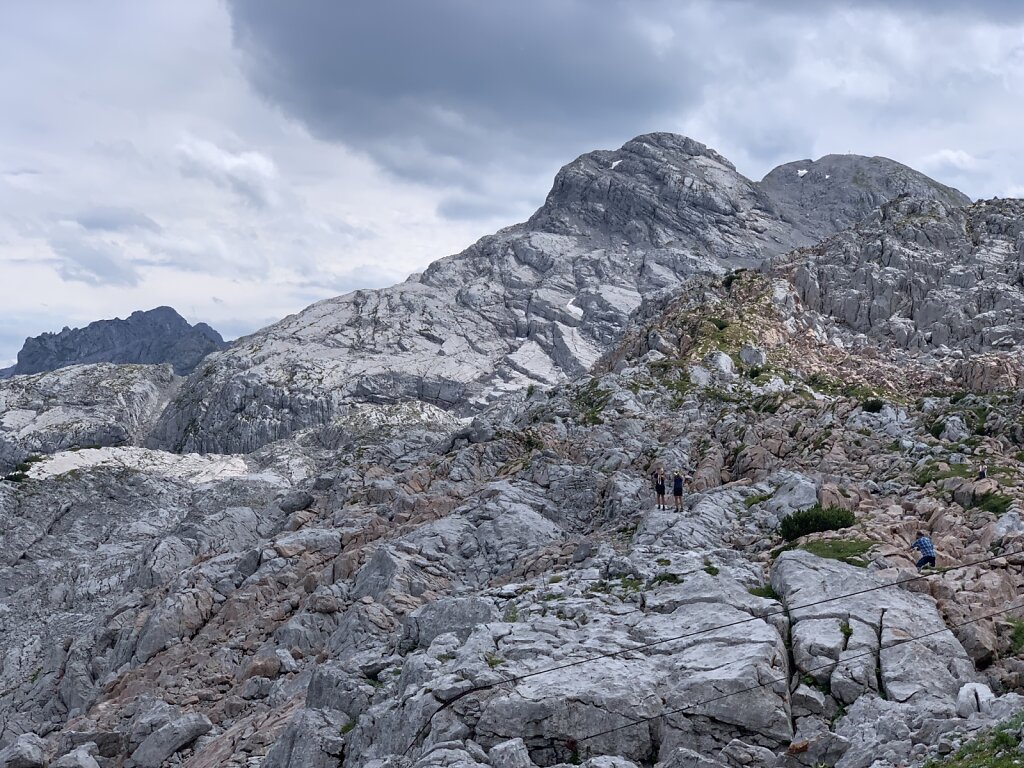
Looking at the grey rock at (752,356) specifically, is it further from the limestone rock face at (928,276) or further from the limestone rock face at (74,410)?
the limestone rock face at (74,410)

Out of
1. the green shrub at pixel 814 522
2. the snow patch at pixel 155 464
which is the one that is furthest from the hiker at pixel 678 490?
the snow patch at pixel 155 464

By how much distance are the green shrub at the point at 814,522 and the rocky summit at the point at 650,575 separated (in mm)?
101

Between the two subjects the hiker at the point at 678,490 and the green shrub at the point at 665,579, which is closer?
the green shrub at the point at 665,579

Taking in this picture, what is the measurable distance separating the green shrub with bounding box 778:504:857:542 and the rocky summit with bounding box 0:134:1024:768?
10cm

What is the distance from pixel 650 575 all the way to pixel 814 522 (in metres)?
7.05

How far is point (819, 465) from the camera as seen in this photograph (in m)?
37.4

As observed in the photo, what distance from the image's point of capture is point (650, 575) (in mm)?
25844

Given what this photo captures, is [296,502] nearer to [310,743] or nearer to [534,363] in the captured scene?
[310,743]

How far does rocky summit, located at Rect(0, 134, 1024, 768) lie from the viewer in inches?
741

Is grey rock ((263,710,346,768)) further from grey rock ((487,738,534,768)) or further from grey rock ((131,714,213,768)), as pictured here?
grey rock ((131,714,213,768))

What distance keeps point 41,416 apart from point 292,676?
551 feet

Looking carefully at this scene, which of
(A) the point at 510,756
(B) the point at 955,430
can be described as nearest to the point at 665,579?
(A) the point at 510,756

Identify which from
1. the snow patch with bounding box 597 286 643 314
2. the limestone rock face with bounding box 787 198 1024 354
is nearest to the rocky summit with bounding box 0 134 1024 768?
the limestone rock face with bounding box 787 198 1024 354

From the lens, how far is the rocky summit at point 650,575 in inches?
741
